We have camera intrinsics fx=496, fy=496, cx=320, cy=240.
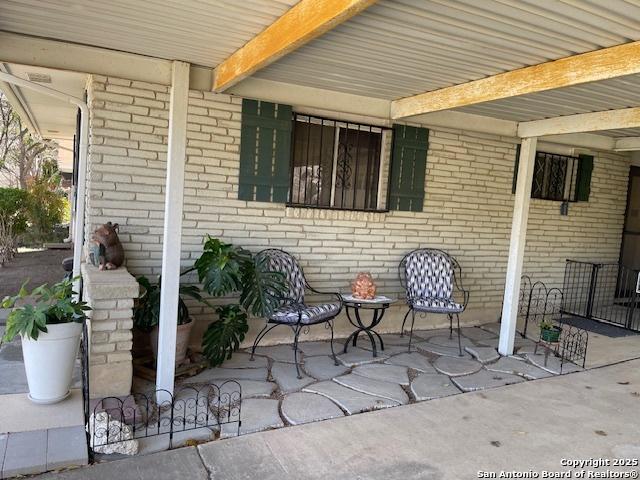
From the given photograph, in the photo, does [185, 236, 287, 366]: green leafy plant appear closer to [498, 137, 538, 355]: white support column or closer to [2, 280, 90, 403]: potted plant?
[2, 280, 90, 403]: potted plant

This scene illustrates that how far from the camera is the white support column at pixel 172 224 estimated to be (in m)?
3.31

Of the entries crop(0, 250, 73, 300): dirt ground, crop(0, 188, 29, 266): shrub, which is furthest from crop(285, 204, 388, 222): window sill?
crop(0, 188, 29, 266): shrub

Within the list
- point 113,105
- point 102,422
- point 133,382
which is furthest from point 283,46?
point 133,382

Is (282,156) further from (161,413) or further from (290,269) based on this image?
(161,413)

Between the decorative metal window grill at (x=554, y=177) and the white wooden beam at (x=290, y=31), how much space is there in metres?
4.50

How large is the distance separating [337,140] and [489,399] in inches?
109

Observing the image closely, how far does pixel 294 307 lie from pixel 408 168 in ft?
6.79

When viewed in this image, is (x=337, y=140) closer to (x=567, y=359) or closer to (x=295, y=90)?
(x=295, y=90)

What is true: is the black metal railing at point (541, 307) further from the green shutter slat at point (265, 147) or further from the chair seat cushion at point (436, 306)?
the green shutter slat at point (265, 147)

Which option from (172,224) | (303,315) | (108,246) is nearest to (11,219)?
(108,246)

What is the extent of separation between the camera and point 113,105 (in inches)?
155

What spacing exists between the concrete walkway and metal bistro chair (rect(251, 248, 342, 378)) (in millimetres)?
983

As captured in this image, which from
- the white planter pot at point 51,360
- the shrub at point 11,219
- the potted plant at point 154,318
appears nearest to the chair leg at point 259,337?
the potted plant at point 154,318

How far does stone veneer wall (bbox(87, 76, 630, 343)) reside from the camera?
4.02 meters
